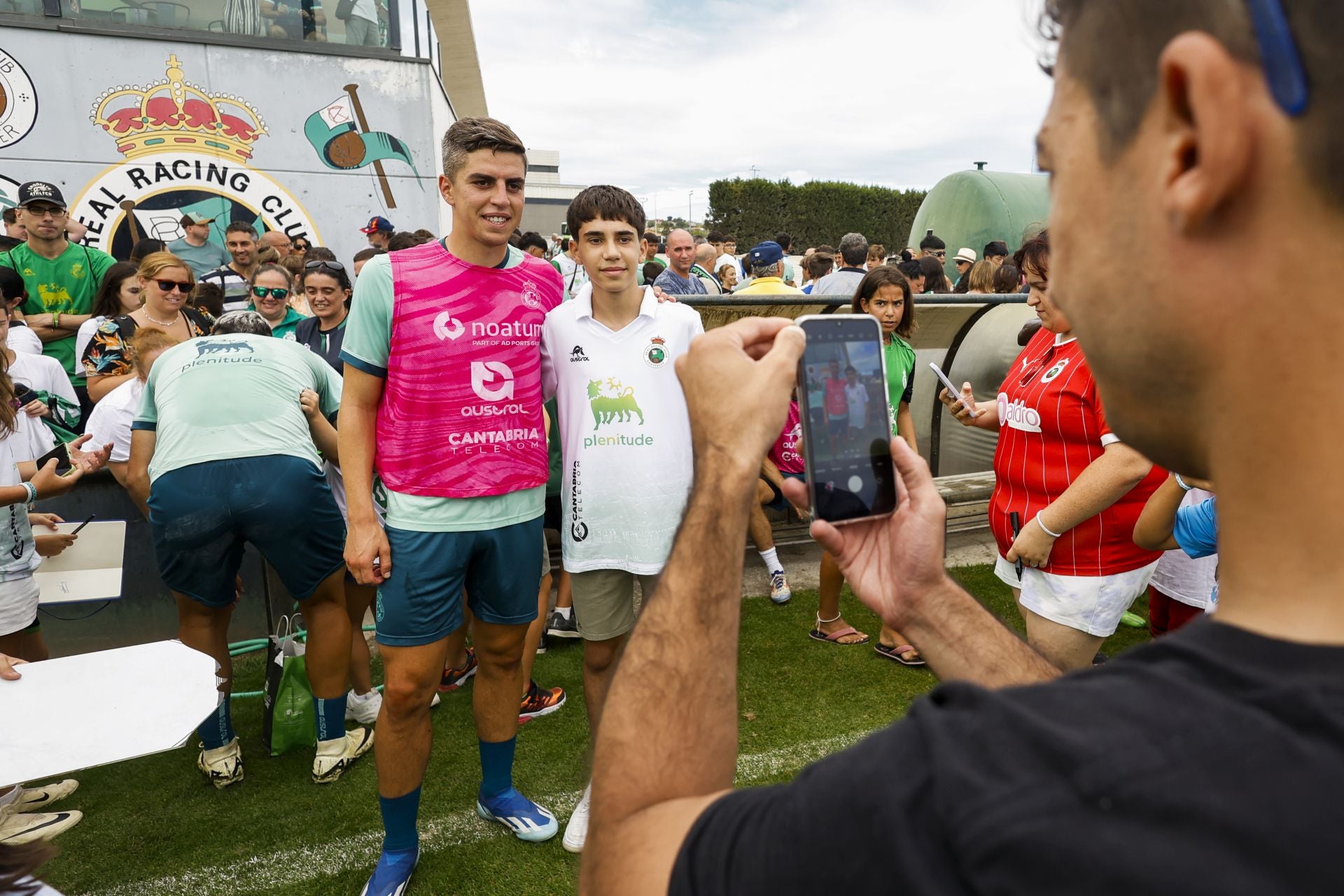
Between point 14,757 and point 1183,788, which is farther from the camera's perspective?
point 14,757

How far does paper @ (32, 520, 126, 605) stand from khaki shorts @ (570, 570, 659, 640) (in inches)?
84.7

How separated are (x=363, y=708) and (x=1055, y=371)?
141 inches

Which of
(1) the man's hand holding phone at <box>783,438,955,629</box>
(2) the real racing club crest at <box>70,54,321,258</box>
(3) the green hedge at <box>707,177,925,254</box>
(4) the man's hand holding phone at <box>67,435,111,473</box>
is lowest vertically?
(4) the man's hand holding phone at <box>67,435,111,473</box>

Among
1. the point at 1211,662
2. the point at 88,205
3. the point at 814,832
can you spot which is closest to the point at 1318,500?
the point at 1211,662

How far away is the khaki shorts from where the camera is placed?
3.16 metres

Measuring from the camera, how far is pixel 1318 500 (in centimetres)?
55

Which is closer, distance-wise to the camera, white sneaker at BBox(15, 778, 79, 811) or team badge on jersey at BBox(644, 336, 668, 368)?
team badge on jersey at BBox(644, 336, 668, 368)

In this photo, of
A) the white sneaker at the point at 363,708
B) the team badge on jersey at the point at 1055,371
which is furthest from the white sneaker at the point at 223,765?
the team badge on jersey at the point at 1055,371

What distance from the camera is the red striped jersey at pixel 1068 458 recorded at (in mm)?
2836

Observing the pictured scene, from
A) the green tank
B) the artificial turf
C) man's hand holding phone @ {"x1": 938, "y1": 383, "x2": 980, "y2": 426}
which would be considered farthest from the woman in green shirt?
the green tank

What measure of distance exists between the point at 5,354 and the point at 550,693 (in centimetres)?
292

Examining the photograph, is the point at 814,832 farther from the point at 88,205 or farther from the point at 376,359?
the point at 88,205

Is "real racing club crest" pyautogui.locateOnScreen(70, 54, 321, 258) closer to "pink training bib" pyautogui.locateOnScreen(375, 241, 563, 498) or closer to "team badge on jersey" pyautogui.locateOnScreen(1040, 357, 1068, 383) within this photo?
"pink training bib" pyautogui.locateOnScreen(375, 241, 563, 498)

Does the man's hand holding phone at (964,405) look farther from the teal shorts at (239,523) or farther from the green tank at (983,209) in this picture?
the green tank at (983,209)
